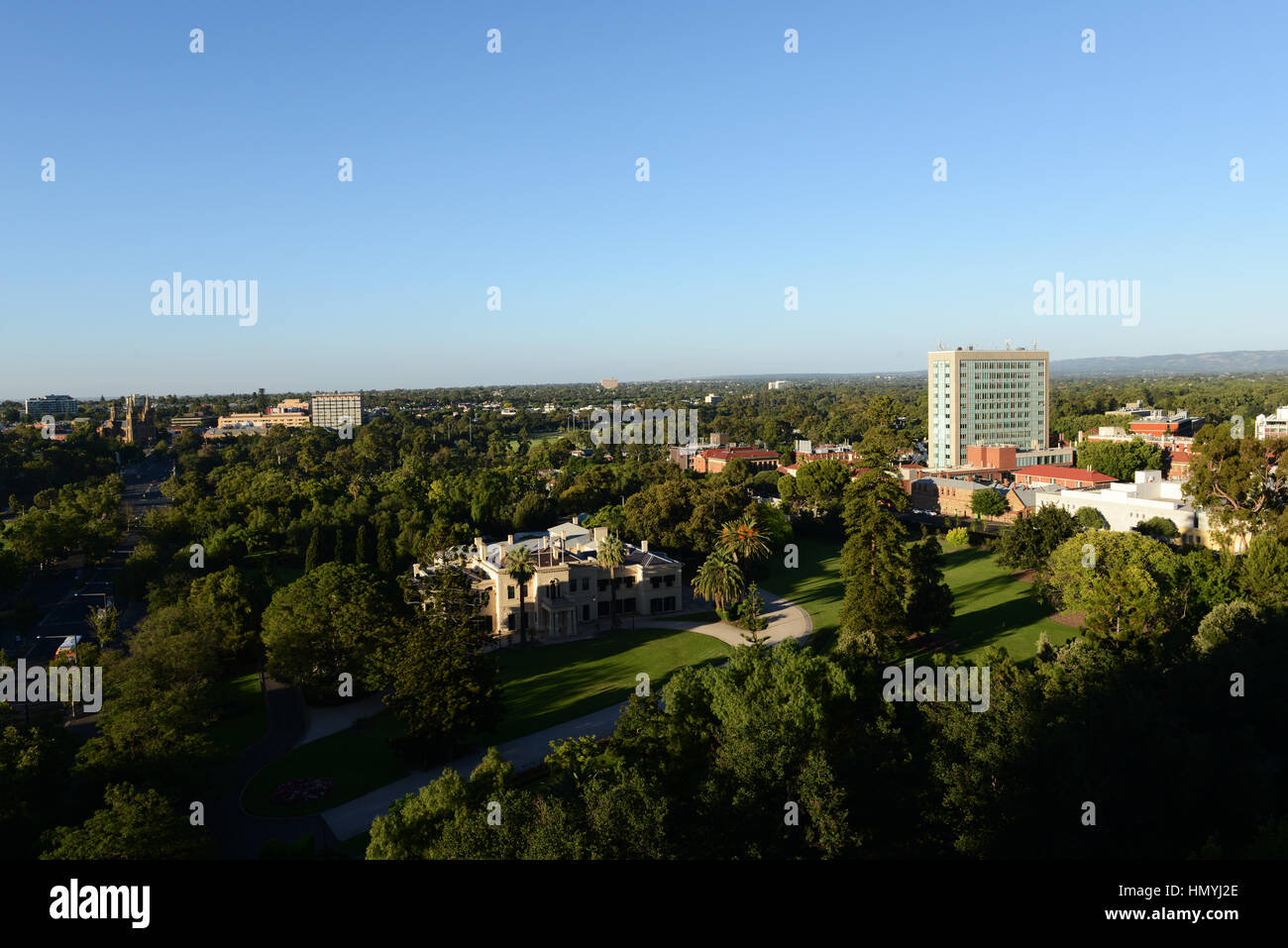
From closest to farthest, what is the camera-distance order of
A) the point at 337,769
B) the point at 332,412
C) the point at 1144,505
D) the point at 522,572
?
the point at 337,769 < the point at 522,572 < the point at 1144,505 < the point at 332,412

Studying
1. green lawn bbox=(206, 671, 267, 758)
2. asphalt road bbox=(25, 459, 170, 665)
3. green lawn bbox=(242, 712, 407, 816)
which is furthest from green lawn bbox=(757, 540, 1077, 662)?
asphalt road bbox=(25, 459, 170, 665)

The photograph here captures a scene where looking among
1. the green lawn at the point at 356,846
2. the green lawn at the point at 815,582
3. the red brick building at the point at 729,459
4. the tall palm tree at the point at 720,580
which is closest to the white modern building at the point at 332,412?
the red brick building at the point at 729,459

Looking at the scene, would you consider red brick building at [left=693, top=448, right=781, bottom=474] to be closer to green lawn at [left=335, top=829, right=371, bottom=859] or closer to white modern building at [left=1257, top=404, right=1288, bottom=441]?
white modern building at [left=1257, top=404, right=1288, bottom=441]

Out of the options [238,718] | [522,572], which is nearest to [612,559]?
[522,572]

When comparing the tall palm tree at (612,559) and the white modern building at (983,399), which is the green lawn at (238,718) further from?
the white modern building at (983,399)

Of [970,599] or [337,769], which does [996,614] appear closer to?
[970,599]
